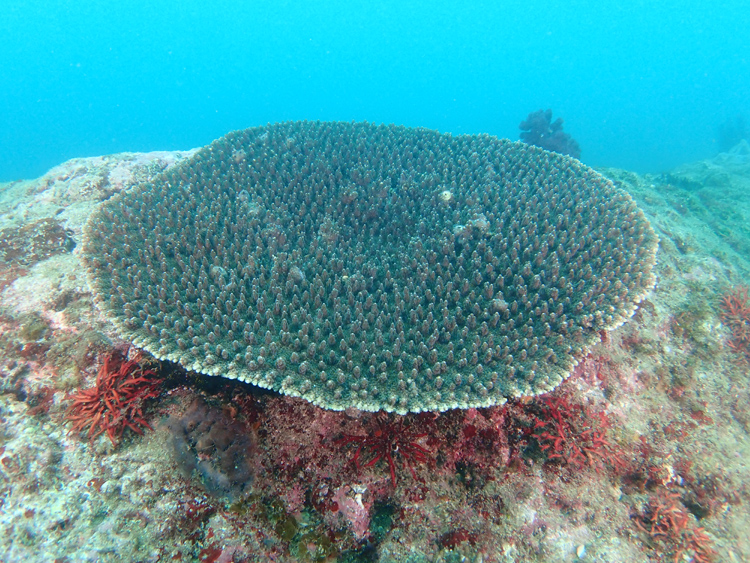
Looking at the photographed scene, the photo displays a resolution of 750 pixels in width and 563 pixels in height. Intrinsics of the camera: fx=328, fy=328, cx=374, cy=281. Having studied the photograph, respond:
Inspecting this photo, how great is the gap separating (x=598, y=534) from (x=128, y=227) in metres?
7.19

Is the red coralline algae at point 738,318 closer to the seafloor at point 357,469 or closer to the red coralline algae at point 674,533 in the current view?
the seafloor at point 357,469

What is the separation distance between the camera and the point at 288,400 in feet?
12.2

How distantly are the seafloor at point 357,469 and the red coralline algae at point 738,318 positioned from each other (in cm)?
74

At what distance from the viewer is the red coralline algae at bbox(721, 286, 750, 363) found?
16.8 feet

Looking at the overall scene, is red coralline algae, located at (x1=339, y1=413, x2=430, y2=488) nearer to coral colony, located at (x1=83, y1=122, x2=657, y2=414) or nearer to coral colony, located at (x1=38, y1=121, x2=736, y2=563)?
coral colony, located at (x1=38, y1=121, x2=736, y2=563)

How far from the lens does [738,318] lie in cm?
540

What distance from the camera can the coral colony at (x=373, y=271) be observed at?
354 centimetres

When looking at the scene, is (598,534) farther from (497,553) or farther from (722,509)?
(722,509)

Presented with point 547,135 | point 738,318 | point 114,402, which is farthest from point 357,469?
point 547,135

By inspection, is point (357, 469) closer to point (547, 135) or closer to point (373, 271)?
point (373, 271)

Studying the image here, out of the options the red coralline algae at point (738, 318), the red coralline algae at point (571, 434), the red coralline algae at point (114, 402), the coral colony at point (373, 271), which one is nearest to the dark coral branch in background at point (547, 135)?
the coral colony at point (373, 271)

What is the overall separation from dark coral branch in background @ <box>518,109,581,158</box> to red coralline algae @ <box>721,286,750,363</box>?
12965 millimetres

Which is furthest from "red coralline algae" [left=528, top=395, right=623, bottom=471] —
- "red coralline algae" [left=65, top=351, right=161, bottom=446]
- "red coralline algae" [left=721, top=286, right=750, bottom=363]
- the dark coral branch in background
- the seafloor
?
the dark coral branch in background

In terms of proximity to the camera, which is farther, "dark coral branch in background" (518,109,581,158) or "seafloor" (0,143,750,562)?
"dark coral branch in background" (518,109,581,158)
